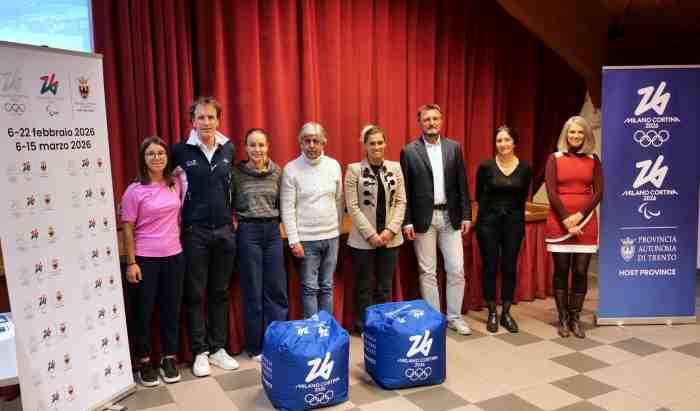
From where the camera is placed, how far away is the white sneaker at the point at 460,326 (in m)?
3.72

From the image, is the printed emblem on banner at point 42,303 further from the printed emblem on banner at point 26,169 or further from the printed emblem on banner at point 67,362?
the printed emblem on banner at point 26,169

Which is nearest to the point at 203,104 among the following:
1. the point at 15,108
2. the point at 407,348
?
the point at 15,108

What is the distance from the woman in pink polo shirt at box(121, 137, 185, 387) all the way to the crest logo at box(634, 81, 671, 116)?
2.79m

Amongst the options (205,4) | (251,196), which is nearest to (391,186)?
(251,196)

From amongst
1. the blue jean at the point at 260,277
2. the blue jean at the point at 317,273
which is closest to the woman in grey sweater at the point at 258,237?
the blue jean at the point at 260,277

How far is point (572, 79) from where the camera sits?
4965 mm

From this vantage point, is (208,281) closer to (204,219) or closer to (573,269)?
(204,219)

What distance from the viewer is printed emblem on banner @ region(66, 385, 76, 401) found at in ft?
8.35

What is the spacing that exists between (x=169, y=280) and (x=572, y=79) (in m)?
3.67

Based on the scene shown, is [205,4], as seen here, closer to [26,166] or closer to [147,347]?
[26,166]

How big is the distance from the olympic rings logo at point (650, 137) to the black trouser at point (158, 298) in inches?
110

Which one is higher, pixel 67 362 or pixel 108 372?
pixel 67 362

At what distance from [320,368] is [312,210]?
96 cm

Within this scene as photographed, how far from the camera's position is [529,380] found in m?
3.03
